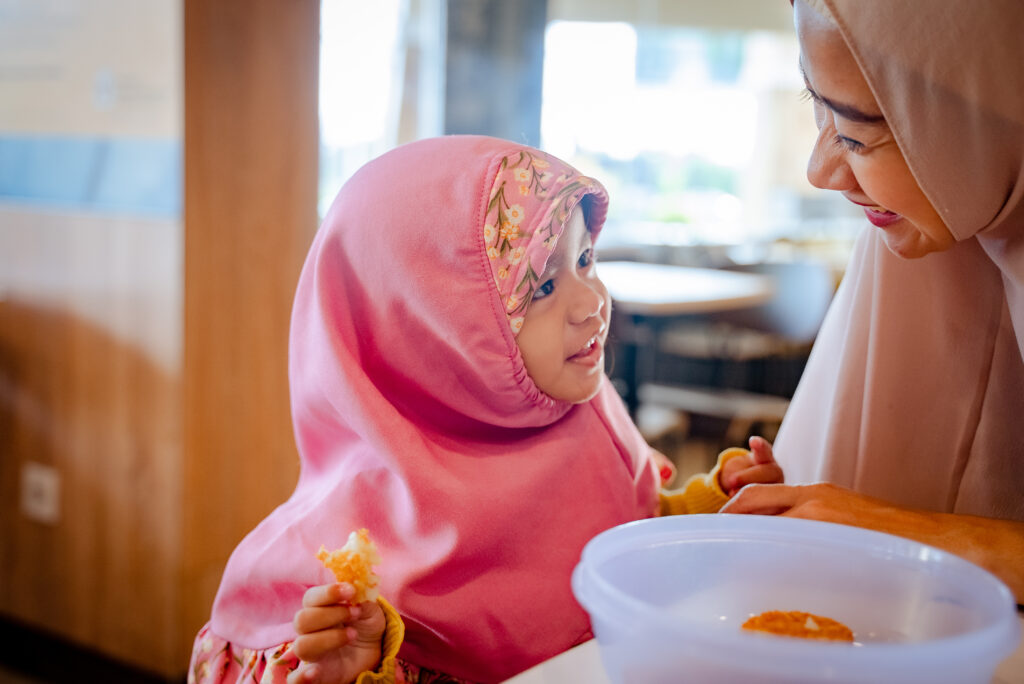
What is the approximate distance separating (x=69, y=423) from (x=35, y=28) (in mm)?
1095

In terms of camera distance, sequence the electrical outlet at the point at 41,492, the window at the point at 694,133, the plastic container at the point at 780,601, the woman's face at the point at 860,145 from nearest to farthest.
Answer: the plastic container at the point at 780,601, the woman's face at the point at 860,145, the electrical outlet at the point at 41,492, the window at the point at 694,133

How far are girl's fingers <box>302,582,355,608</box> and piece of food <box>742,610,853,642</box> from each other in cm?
36

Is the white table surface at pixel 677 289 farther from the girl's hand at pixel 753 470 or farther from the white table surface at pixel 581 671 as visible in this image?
the white table surface at pixel 581 671

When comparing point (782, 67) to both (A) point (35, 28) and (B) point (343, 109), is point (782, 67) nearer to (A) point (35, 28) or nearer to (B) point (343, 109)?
(B) point (343, 109)

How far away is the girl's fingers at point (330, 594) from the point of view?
34.1 inches

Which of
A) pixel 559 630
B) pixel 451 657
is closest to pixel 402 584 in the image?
pixel 451 657

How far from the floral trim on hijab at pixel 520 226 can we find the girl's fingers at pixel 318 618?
0.39 metres

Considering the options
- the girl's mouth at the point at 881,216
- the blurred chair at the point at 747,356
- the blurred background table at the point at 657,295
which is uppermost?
the girl's mouth at the point at 881,216

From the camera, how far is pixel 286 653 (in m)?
1.03

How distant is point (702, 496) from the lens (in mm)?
1342

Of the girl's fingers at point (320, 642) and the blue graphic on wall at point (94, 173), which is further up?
the blue graphic on wall at point (94, 173)

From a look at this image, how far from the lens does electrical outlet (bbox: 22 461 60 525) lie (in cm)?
269

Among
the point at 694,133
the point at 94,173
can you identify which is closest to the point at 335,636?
the point at 94,173

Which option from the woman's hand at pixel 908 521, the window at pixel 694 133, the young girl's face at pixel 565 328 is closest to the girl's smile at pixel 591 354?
the young girl's face at pixel 565 328
